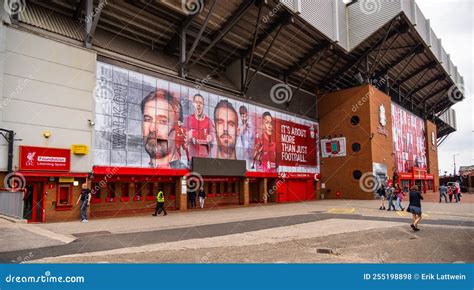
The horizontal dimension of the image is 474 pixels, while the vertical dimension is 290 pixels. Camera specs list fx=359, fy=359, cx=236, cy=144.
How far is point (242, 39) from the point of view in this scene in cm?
3206

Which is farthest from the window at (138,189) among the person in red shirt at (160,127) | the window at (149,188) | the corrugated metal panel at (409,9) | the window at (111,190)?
the corrugated metal panel at (409,9)

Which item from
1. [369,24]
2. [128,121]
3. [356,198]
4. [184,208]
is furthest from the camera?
[356,198]

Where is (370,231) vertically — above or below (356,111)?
below

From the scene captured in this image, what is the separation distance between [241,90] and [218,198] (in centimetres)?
1020

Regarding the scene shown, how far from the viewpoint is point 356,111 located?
4144 cm

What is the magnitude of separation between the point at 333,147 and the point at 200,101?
68.3ft

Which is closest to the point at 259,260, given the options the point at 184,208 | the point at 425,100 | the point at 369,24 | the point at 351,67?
the point at 184,208

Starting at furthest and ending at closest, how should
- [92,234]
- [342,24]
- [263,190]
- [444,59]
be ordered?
[444,59], [342,24], [263,190], [92,234]

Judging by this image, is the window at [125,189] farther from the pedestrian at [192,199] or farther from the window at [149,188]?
the pedestrian at [192,199]

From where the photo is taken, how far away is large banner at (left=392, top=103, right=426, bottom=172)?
48469 millimetres

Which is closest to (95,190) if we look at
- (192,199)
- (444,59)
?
(192,199)

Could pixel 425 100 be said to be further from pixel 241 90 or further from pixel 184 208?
pixel 184 208

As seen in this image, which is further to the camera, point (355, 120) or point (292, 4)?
point (355, 120)

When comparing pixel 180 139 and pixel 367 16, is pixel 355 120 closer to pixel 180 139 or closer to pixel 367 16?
pixel 367 16
